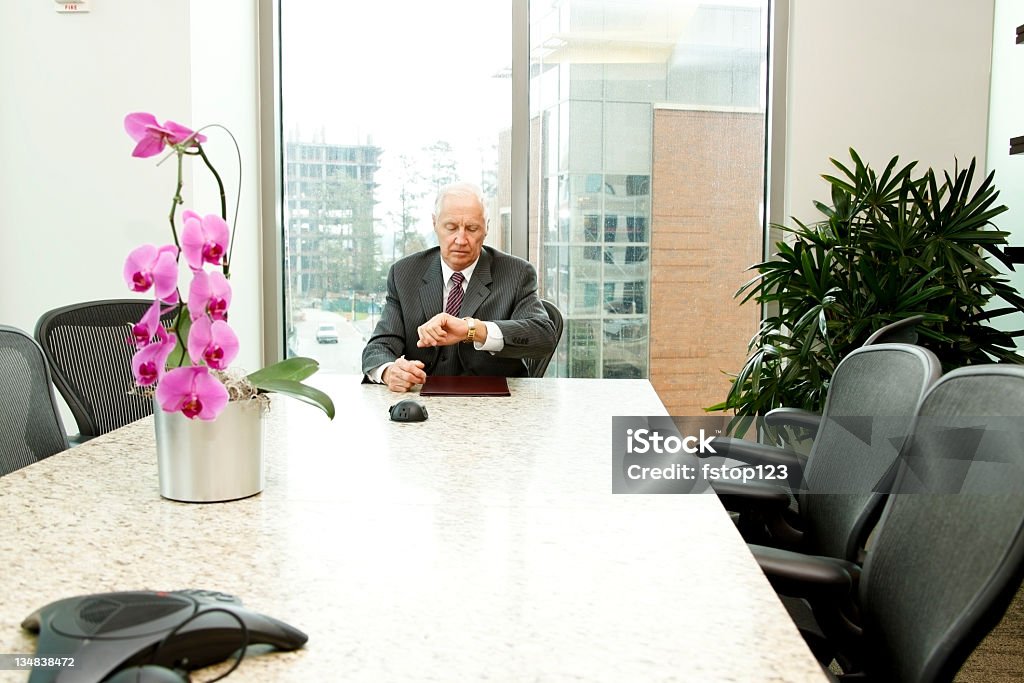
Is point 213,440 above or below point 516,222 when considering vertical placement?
below

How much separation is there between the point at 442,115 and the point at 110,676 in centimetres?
399

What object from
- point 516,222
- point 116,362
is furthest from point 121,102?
→ point 516,222

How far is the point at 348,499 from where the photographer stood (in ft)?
4.83

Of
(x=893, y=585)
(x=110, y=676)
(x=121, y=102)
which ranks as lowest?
(x=893, y=585)

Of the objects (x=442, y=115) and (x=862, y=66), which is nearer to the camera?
(x=862, y=66)

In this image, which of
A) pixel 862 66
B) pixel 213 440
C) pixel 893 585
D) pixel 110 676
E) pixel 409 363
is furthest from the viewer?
pixel 862 66

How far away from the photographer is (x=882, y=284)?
345cm

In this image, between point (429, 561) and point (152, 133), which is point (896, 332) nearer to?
point (429, 561)

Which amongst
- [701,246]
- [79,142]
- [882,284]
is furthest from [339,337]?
[882,284]

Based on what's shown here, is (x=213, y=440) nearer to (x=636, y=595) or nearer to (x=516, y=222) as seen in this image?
(x=636, y=595)

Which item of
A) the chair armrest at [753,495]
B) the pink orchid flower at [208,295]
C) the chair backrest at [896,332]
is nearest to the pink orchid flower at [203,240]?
the pink orchid flower at [208,295]

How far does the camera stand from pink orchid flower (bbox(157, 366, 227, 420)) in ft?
4.27

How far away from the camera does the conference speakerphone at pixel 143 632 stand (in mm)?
778

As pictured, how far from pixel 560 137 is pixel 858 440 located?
3028 millimetres
